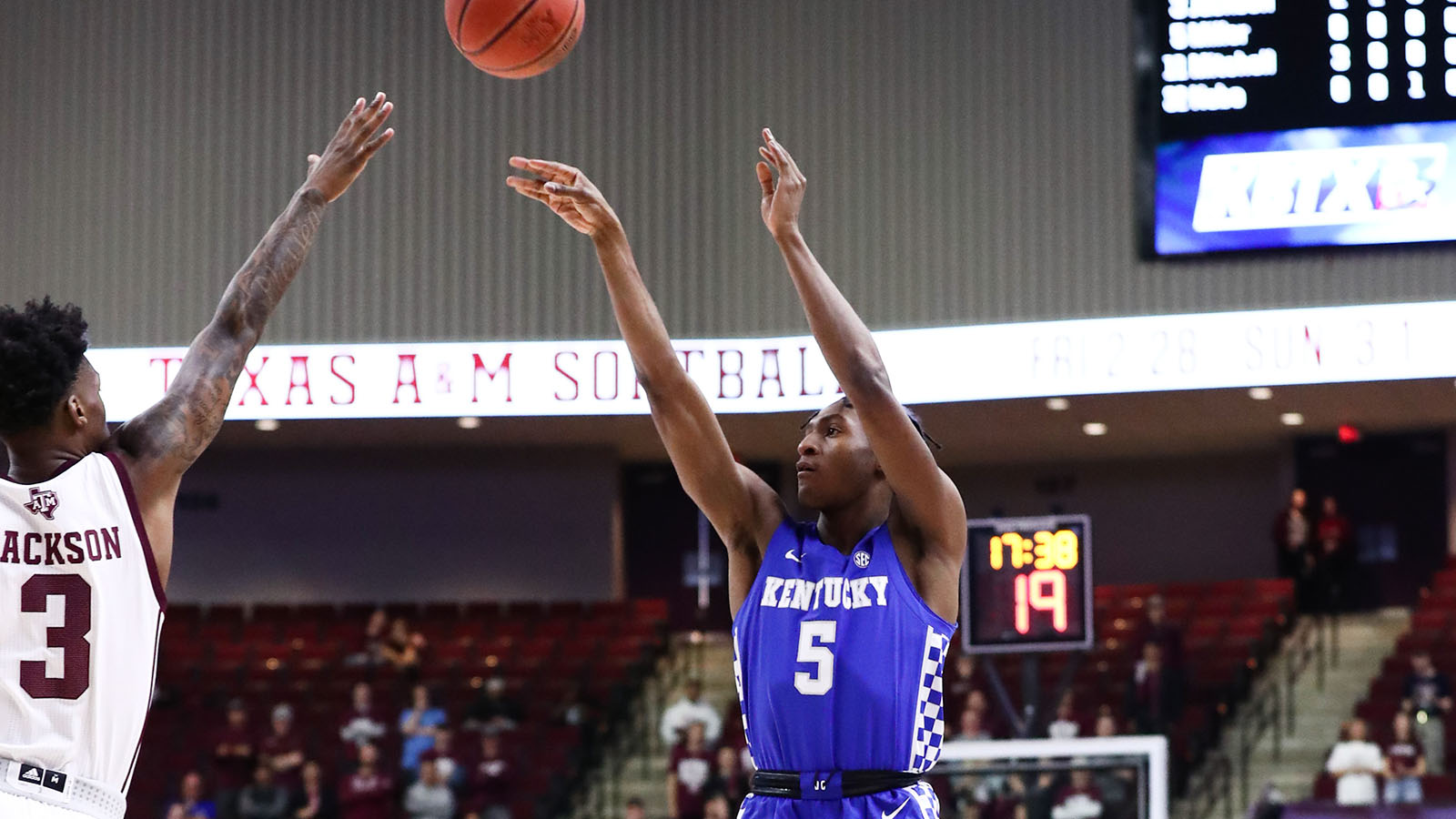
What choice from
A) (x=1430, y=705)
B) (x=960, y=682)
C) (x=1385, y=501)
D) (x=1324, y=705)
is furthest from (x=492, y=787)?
(x=1385, y=501)

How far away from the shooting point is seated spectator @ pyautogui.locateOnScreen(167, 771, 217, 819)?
1412 cm

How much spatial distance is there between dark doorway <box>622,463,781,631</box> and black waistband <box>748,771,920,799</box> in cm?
1780

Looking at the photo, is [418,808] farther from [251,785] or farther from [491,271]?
[491,271]

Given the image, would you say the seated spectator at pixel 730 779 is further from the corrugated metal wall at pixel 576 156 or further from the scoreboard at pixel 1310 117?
the scoreboard at pixel 1310 117

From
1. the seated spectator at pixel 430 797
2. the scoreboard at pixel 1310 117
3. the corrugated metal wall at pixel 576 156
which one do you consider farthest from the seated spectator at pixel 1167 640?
the seated spectator at pixel 430 797

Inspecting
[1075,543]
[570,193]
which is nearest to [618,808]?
[1075,543]

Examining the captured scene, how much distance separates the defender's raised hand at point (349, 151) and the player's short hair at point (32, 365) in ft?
2.83

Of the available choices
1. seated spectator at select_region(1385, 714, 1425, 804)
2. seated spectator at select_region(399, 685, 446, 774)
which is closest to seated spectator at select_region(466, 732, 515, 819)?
seated spectator at select_region(399, 685, 446, 774)

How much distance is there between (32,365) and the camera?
11.3 feet

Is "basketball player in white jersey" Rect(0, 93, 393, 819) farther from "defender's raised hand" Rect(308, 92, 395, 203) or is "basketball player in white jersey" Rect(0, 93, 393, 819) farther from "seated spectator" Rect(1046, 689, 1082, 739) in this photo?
"seated spectator" Rect(1046, 689, 1082, 739)

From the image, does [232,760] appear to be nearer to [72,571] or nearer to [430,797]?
[430,797]

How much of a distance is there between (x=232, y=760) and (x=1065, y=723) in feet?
20.6

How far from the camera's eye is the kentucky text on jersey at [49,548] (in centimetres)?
343

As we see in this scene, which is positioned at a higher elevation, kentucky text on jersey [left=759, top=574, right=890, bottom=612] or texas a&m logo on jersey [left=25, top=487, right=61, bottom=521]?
texas a&m logo on jersey [left=25, top=487, right=61, bottom=521]
